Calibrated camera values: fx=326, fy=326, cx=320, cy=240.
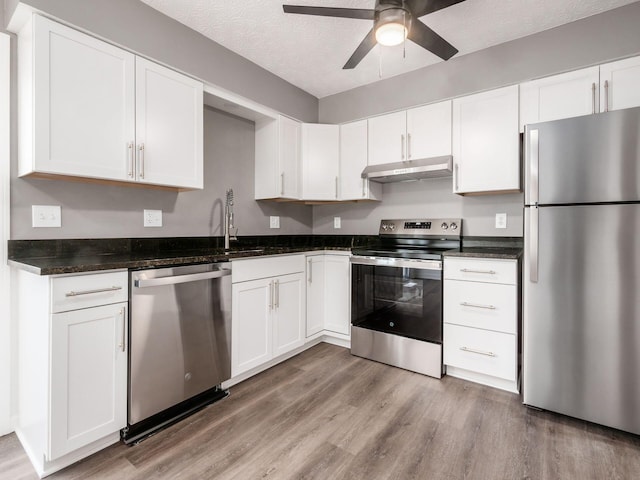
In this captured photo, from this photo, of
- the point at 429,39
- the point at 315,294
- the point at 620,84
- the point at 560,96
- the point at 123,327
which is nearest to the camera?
the point at 123,327

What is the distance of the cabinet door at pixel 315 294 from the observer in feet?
9.56

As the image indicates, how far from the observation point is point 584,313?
5.91ft

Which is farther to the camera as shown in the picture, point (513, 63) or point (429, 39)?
point (513, 63)

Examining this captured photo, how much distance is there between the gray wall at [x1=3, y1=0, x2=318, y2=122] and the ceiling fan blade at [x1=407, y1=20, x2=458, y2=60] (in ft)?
4.65

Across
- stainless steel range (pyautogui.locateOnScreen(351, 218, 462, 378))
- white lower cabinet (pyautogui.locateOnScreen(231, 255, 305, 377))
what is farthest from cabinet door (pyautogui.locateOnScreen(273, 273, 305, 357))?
stainless steel range (pyautogui.locateOnScreen(351, 218, 462, 378))

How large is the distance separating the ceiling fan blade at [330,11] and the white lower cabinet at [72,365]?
1.61 m

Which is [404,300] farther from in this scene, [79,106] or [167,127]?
[79,106]

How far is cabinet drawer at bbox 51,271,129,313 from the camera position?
4.64ft

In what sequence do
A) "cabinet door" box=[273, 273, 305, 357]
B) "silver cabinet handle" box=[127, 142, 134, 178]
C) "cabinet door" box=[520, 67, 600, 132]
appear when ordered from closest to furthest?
"silver cabinet handle" box=[127, 142, 134, 178] → "cabinet door" box=[520, 67, 600, 132] → "cabinet door" box=[273, 273, 305, 357]

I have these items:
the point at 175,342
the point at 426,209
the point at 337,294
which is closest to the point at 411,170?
the point at 426,209

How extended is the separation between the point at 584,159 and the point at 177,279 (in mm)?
2343

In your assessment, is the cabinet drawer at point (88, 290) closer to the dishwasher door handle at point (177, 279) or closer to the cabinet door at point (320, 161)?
the dishwasher door handle at point (177, 279)

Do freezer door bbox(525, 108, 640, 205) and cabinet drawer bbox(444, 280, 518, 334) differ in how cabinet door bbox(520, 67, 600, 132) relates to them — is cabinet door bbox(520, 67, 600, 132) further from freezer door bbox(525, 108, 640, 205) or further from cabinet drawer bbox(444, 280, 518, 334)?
cabinet drawer bbox(444, 280, 518, 334)

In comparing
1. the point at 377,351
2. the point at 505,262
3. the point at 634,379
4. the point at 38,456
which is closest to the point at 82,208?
the point at 38,456
